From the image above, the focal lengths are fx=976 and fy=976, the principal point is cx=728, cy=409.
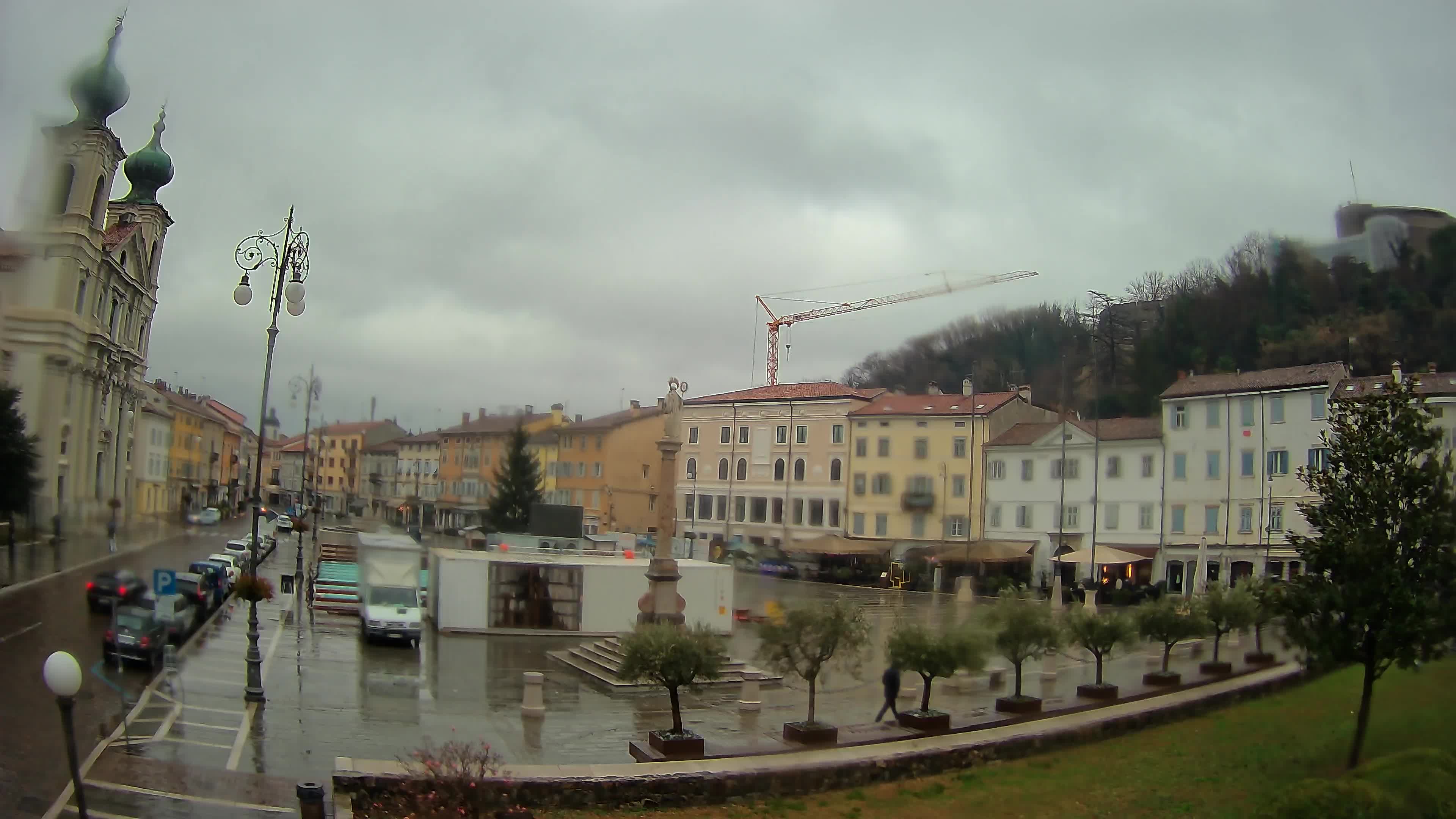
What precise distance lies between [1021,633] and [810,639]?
5.08 m

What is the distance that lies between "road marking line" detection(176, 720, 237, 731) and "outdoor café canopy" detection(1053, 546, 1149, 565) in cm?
3314

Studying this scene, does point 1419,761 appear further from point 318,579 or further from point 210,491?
point 318,579

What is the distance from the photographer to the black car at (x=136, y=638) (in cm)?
1277

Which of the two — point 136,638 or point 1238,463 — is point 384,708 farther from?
point 1238,463

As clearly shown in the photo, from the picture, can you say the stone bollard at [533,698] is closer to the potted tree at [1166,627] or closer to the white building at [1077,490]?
the potted tree at [1166,627]

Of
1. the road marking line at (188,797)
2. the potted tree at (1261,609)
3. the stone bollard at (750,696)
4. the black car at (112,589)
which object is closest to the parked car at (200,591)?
the black car at (112,589)

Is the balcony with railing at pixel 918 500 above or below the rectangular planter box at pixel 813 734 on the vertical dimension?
above

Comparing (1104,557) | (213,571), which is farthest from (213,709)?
(1104,557)

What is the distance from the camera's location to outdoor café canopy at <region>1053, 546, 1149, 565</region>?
3962 centimetres

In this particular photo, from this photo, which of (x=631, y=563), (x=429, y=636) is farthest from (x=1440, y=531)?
(x=429, y=636)

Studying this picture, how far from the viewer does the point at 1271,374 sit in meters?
35.9

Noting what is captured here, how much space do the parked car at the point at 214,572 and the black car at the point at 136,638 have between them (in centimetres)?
180

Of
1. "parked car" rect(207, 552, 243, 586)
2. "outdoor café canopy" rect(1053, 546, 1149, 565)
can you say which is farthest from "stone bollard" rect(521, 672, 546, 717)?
"outdoor café canopy" rect(1053, 546, 1149, 565)

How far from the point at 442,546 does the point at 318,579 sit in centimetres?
404
